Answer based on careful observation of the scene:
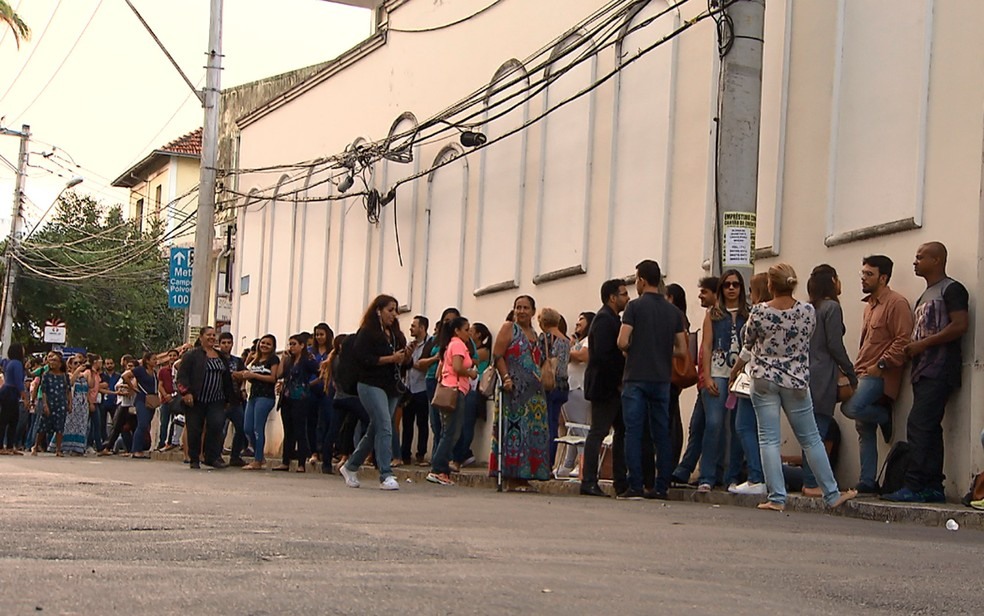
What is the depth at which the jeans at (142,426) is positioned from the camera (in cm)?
2628

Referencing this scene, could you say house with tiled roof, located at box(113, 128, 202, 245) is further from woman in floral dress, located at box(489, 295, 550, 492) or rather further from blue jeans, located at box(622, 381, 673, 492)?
blue jeans, located at box(622, 381, 673, 492)

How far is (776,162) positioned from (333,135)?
50.4 ft

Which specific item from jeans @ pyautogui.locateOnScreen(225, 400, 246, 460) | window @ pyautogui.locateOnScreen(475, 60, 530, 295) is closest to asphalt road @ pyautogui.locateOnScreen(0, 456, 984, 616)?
jeans @ pyautogui.locateOnScreen(225, 400, 246, 460)

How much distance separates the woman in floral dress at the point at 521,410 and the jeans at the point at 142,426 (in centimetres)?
1292

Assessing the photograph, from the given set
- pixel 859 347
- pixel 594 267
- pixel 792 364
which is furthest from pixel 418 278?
pixel 792 364

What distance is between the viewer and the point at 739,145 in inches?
531

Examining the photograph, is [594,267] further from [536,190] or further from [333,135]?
[333,135]

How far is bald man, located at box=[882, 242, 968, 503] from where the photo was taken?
1217 cm

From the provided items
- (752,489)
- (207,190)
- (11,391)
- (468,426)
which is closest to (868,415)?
(752,489)

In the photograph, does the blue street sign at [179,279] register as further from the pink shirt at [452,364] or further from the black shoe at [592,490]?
the black shoe at [592,490]

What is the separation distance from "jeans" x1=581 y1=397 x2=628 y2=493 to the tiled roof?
47014 millimetres

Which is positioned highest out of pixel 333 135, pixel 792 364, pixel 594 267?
pixel 333 135

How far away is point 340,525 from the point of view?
30.1 feet

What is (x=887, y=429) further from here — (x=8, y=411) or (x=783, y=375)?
(x=8, y=411)
